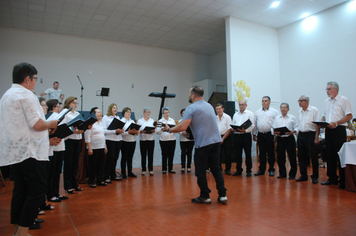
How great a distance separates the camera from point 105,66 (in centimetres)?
1156

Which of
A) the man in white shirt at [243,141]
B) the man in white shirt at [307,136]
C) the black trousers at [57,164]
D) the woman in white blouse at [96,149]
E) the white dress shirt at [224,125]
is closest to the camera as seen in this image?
the black trousers at [57,164]

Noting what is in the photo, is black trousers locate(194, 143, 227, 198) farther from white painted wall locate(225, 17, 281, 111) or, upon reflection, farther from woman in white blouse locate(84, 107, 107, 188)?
white painted wall locate(225, 17, 281, 111)

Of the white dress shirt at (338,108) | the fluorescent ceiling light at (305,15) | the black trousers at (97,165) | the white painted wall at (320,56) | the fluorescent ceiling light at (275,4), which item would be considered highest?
the fluorescent ceiling light at (275,4)

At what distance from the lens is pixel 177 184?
4.66 metres

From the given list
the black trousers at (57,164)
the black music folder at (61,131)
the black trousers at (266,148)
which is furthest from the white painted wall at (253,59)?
the black music folder at (61,131)

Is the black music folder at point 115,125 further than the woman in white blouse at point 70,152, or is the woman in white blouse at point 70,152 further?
the black music folder at point 115,125

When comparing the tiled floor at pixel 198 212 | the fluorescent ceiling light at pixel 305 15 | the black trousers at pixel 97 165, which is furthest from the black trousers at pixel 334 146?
the fluorescent ceiling light at pixel 305 15

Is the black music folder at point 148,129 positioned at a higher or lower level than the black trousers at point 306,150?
higher

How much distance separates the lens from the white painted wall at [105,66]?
397 inches

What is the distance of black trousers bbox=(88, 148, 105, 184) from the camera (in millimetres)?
4516

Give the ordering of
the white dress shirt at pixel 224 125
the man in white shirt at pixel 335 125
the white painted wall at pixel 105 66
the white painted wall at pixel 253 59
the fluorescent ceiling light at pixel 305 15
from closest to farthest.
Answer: the man in white shirt at pixel 335 125, the white dress shirt at pixel 224 125, the fluorescent ceiling light at pixel 305 15, the white painted wall at pixel 253 59, the white painted wall at pixel 105 66

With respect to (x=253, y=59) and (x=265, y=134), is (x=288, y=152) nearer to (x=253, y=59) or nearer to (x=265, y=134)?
(x=265, y=134)

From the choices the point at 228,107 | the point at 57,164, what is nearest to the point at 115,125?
the point at 57,164

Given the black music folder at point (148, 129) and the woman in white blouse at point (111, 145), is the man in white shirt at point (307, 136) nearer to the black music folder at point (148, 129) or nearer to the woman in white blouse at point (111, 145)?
the black music folder at point (148, 129)
